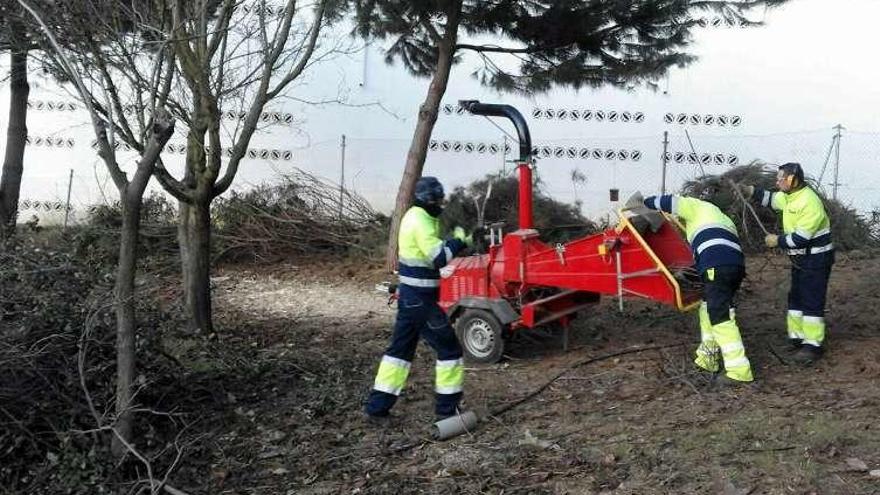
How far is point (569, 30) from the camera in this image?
1076 cm

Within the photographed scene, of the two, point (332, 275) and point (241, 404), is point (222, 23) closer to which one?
point (241, 404)

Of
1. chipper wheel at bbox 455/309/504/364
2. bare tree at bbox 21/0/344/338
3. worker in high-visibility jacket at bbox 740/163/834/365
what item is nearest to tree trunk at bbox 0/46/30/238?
bare tree at bbox 21/0/344/338

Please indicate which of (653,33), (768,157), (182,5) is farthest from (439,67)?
(768,157)

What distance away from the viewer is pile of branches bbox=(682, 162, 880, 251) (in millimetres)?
10992

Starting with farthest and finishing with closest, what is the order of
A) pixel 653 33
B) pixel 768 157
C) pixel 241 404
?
pixel 768 157
pixel 653 33
pixel 241 404

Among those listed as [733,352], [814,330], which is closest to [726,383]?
[733,352]

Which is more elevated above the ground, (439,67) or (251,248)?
(439,67)

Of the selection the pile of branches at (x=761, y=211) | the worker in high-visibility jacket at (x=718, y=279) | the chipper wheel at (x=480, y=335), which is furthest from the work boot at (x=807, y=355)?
the pile of branches at (x=761, y=211)

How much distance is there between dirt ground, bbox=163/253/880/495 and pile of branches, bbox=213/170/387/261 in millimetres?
4263

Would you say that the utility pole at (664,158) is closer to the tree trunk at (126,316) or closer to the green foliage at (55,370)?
the green foliage at (55,370)

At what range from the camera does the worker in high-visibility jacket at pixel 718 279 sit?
581 centimetres

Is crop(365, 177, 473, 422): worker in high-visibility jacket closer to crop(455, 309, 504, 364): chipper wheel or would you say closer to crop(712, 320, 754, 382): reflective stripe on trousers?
crop(455, 309, 504, 364): chipper wheel

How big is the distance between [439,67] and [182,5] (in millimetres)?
5186

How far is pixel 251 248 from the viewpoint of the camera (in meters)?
12.7
